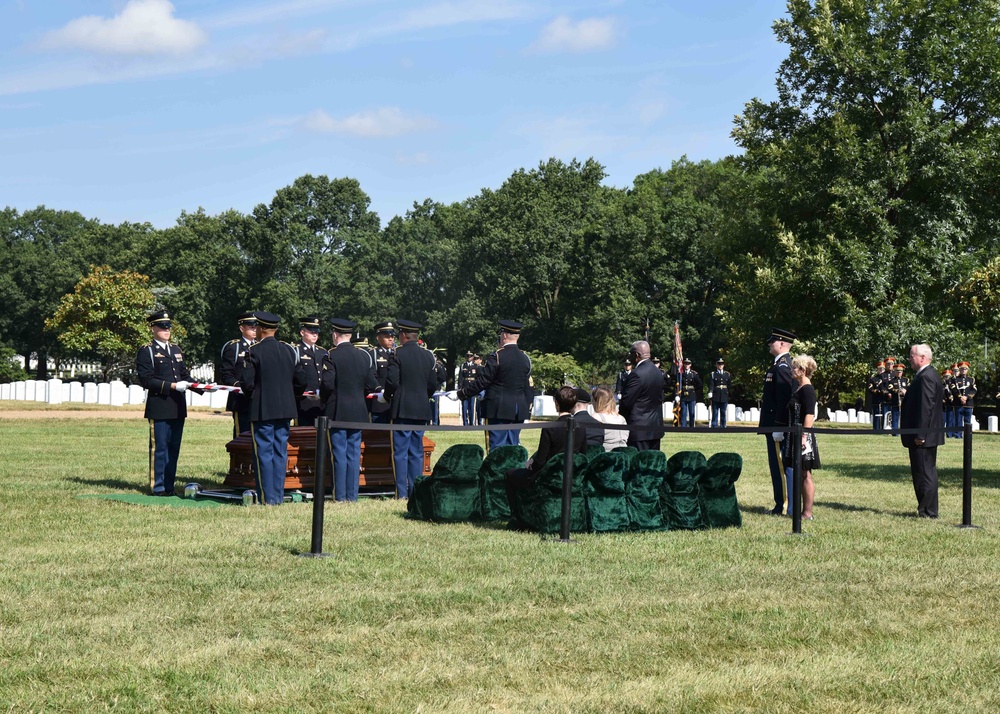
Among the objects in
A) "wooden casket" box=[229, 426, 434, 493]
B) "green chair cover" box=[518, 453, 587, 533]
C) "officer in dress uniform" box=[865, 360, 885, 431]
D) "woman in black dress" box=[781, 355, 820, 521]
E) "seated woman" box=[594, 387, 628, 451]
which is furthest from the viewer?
"officer in dress uniform" box=[865, 360, 885, 431]

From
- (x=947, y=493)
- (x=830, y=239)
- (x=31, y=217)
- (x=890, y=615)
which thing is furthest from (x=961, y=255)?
(x=31, y=217)

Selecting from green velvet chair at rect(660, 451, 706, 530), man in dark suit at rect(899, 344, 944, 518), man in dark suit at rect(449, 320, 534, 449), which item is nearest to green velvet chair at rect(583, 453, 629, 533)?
green velvet chair at rect(660, 451, 706, 530)

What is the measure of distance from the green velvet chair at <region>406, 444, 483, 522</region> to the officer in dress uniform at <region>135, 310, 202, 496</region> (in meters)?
3.41

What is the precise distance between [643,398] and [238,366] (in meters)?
4.31

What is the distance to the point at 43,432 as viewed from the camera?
2517cm

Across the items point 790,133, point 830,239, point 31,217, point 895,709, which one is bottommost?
point 895,709

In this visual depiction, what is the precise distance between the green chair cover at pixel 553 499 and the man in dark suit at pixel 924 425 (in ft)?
13.0

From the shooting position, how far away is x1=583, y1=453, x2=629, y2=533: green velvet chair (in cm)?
1027

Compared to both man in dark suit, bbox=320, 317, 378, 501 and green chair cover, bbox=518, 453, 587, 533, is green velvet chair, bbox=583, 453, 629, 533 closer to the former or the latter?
green chair cover, bbox=518, 453, 587, 533

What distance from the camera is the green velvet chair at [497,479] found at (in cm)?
1103

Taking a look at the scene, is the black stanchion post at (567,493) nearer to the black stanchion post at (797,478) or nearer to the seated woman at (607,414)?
the seated woman at (607,414)

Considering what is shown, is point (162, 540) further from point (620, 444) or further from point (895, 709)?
point (895, 709)

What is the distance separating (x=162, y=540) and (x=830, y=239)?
1017 inches

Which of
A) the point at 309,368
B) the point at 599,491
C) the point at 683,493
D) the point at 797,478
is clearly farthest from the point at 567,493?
the point at 309,368
